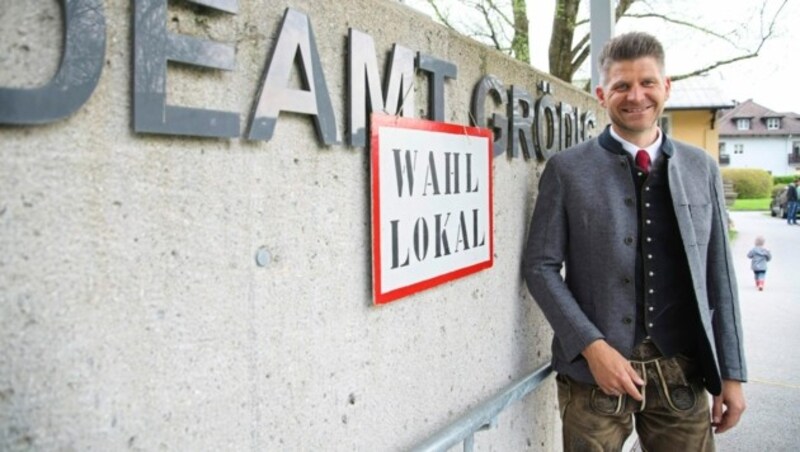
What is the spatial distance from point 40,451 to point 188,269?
0.32 m

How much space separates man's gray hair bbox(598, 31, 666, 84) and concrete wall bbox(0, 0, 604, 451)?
680 mm

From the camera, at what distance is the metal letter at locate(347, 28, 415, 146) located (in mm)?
1338

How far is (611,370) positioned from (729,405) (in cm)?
48

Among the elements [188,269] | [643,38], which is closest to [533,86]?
[643,38]

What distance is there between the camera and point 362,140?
4.50 feet

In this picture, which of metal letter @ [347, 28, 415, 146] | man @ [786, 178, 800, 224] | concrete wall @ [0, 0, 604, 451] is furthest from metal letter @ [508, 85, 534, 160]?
man @ [786, 178, 800, 224]

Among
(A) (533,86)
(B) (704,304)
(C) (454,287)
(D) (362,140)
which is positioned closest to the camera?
(D) (362,140)

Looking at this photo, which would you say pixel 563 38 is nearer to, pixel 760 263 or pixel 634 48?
pixel 760 263

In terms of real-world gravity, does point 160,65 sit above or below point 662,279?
above

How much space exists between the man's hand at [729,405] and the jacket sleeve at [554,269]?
1.64 feet

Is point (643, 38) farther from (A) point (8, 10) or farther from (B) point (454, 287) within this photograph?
A: (A) point (8, 10)

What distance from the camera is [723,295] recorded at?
202 cm

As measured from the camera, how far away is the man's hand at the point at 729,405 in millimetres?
1972

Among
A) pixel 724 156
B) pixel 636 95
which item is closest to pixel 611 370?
pixel 636 95
